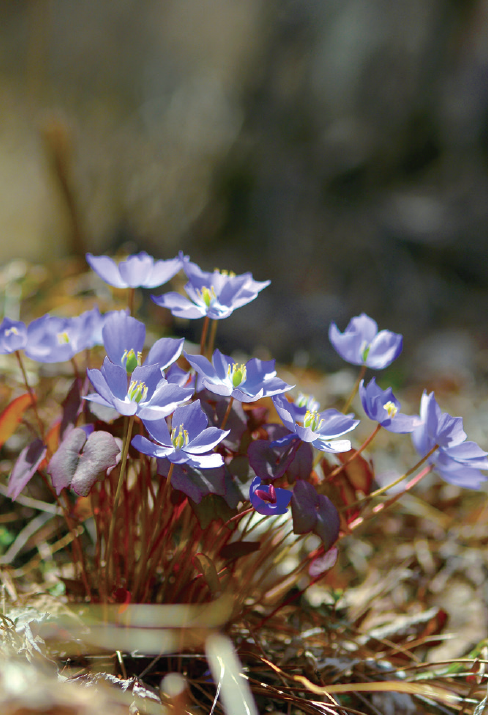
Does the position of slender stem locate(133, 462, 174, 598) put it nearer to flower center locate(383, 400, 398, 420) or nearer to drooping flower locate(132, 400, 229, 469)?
drooping flower locate(132, 400, 229, 469)

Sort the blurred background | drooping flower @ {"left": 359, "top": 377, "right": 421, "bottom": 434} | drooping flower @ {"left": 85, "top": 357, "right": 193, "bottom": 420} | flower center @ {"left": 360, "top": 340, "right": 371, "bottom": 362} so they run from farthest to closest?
the blurred background, flower center @ {"left": 360, "top": 340, "right": 371, "bottom": 362}, drooping flower @ {"left": 359, "top": 377, "right": 421, "bottom": 434}, drooping flower @ {"left": 85, "top": 357, "right": 193, "bottom": 420}

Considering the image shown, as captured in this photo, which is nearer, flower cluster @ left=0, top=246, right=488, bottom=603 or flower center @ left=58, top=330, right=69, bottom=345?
flower cluster @ left=0, top=246, right=488, bottom=603

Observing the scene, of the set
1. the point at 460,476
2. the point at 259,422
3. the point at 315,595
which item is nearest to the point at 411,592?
the point at 315,595

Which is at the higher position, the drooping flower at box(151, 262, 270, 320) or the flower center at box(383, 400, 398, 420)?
the drooping flower at box(151, 262, 270, 320)

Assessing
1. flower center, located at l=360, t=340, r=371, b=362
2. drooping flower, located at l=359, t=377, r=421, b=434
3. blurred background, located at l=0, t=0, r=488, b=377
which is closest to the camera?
drooping flower, located at l=359, t=377, r=421, b=434

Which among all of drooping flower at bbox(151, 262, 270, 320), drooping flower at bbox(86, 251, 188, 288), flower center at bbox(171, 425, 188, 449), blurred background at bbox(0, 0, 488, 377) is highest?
drooping flower at bbox(86, 251, 188, 288)

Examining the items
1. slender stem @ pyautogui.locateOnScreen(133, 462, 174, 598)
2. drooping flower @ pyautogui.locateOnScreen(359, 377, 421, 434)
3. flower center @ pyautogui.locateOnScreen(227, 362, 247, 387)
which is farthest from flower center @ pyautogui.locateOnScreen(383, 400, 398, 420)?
slender stem @ pyautogui.locateOnScreen(133, 462, 174, 598)

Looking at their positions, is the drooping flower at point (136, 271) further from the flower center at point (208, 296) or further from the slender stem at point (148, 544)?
the slender stem at point (148, 544)
